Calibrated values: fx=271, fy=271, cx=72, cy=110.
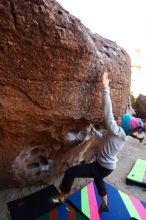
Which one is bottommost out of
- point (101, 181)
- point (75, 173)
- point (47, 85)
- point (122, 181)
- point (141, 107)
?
point (141, 107)

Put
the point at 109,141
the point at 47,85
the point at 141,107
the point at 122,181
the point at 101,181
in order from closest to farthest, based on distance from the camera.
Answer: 1. the point at 47,85
2. the point at 109,141
3. the point at 101,181
4. the point at 122,181
5. the point at 141,107

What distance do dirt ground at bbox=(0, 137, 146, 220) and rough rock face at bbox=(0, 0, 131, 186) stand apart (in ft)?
0.54

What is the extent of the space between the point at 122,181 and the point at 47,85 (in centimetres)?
273

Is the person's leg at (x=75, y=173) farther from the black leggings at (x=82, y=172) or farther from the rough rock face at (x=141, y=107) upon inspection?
the rough rock face at (x=141, y=107)

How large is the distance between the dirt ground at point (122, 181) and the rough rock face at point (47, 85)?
0.54ft

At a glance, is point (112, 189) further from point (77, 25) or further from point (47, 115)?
point (77, 25)

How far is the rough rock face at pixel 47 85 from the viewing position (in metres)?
2.38

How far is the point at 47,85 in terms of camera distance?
106 inches


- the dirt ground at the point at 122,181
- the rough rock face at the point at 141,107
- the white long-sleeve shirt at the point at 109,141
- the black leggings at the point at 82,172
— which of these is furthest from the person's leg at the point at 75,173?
the rough rock face at the point at 141,107

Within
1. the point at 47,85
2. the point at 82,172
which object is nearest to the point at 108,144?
the point at 82,172

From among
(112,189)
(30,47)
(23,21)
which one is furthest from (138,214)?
(23,21)

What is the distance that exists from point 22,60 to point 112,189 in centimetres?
234

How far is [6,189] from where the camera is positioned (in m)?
3.64

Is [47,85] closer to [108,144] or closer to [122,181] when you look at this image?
[108,144]
